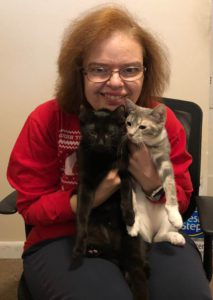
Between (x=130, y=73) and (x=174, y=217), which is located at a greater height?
(x=130, y=73)

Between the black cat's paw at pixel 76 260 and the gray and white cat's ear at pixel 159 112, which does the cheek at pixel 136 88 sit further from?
the black cat's paw at pixel 76 260

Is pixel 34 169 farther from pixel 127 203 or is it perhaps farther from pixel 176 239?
pixel 176 239

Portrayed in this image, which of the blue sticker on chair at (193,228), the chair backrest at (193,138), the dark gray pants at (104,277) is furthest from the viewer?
the blue sticker on chair at (193,228)

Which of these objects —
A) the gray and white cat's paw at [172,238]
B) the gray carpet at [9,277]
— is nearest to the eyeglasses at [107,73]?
the gray and white cat's paw at [172,238]

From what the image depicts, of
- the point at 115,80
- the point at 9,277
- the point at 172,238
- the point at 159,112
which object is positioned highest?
the point at 115,80

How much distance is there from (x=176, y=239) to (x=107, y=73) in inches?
23.8

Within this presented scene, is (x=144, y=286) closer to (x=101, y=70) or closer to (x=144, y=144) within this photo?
(x=144, y=144)

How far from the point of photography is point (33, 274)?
1163mm

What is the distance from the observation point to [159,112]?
3.87ft

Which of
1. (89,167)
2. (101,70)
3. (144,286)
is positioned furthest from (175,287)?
(101,70)

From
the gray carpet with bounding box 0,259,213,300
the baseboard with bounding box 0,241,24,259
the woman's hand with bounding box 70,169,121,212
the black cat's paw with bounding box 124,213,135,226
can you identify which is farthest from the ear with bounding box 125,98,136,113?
the baseboard with bounding box 0,241,24,259

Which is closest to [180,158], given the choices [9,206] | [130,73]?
[130,73]

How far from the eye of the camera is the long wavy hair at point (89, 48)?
3.92 ft

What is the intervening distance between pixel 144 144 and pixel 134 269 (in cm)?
41
